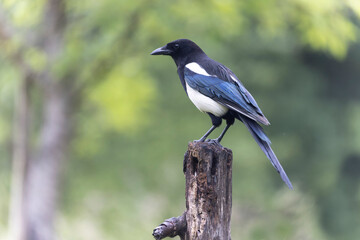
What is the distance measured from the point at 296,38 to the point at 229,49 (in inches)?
50.2

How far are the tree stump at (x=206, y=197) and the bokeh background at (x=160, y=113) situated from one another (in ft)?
14.6

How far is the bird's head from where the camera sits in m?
4.89

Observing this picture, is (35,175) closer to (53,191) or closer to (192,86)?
(53,191)

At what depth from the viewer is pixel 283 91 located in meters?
10.6

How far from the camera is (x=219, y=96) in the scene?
4270 mm

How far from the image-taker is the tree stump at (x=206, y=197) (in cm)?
358

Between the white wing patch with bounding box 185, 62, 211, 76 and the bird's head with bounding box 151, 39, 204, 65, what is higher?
the bird's head with bounding box 151, 39, 204, 65

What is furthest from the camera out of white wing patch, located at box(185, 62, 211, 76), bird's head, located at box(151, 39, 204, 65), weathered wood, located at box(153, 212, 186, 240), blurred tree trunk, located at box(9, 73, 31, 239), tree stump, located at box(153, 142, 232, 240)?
blurred tree trunk, located at box(9, 73, 31, 239)

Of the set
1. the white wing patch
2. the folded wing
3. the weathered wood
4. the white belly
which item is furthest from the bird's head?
the weathered wood

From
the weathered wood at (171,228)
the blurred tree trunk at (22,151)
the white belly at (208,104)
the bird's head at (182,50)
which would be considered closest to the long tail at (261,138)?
the white belly at (208,104)

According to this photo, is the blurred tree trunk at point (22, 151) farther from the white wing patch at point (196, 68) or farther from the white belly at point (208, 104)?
the white belly at point (208, 104)

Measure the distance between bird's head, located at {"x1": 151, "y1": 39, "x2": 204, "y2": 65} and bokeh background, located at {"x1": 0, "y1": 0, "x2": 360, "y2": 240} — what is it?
9.68 ft

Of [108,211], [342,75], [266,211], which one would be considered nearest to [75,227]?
[108,211]

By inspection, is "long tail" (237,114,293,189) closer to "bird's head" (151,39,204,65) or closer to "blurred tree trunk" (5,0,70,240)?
"bird's head" (151,39,204,65)
